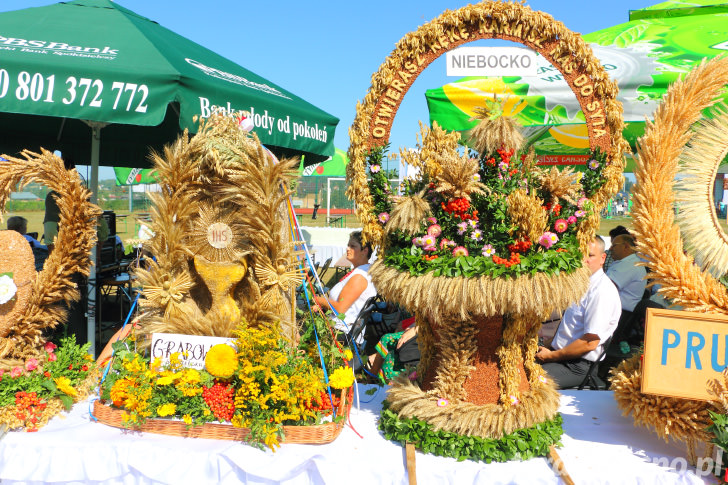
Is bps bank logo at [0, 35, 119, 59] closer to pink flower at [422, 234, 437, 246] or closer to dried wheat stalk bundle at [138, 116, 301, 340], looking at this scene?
dried wheat stalk bundle at [138, 116, 301, 340]

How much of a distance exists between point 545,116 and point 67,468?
3431 mm

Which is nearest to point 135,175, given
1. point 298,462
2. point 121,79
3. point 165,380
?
point 121,79

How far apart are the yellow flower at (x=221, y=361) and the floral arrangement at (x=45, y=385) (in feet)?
2.34

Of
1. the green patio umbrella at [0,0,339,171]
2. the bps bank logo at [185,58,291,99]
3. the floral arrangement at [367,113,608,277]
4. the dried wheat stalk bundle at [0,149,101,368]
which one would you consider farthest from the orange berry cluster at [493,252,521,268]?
the bps bank logo at [185,58,291,99]

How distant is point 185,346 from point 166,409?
0.95ft

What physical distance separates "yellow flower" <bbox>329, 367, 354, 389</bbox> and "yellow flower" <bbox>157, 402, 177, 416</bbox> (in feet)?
A: 2.07

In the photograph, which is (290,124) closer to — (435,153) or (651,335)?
(435,153)

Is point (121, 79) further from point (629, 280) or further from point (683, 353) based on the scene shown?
point (629, 280)

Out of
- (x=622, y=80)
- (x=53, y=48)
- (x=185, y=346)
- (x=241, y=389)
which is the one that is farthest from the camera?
(x=622, y=80)

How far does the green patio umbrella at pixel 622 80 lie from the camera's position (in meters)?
3.39

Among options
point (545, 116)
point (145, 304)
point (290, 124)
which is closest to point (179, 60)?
point (290, 124)

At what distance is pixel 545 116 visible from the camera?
364 centimetres

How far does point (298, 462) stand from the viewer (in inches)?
74.0

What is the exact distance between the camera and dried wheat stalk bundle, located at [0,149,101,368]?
2309mm
